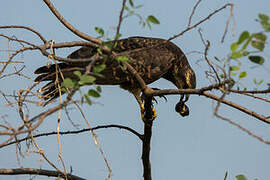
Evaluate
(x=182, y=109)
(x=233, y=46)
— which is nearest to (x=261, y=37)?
(x=233, y=46)

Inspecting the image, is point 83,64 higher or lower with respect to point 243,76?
higher

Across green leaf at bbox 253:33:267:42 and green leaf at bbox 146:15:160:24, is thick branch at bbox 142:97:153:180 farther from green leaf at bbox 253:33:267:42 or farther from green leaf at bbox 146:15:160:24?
green leaf at bbox 253:33:267:42

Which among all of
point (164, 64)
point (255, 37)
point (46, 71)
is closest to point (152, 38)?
point (164, 64)

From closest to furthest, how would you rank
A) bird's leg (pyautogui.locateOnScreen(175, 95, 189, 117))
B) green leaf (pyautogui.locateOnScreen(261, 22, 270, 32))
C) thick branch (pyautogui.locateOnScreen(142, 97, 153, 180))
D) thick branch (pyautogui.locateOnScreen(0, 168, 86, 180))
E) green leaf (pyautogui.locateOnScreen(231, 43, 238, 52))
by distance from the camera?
green leaf (pyautogui.locateOnScreen(261, 22, 270, 32)) → green leaf (pyautogui.locateOnScreen(231, 43, 238, 52)) → thick branch (pyautogui.locateOnScreen(0, 168, 86, 180)) → thick branch (pyautogui.locateOnScreen(142, 97, 153, 180)) → bird's leg (pyautogui.locateOnScreen(175, 95, 189, 117))

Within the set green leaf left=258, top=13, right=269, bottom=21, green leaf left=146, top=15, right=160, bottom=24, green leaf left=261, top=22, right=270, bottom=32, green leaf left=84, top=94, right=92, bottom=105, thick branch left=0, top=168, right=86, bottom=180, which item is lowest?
thick branch left=0, top=168, right=86, bottom=180

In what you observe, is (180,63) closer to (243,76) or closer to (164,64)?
(164,64)

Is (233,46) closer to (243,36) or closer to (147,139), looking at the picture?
(243,36)

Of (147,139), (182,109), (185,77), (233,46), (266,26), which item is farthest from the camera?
(185,77)

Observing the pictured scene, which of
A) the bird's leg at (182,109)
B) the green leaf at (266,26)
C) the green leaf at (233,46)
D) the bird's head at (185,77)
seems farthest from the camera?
the bird's head at (185,77)

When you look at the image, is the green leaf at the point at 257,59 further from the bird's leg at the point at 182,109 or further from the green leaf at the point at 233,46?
the bird's leg at the point at 182,109

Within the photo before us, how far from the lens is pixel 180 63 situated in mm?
5340

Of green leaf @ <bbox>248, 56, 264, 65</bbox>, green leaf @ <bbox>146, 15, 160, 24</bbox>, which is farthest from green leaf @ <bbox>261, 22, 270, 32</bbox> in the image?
green leaf @ <bbox>146, 15, 160, 24</bbox>

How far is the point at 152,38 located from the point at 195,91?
233 cm

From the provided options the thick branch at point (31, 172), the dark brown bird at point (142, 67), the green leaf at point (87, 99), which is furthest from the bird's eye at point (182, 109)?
the green leaf at point (87, 99)
